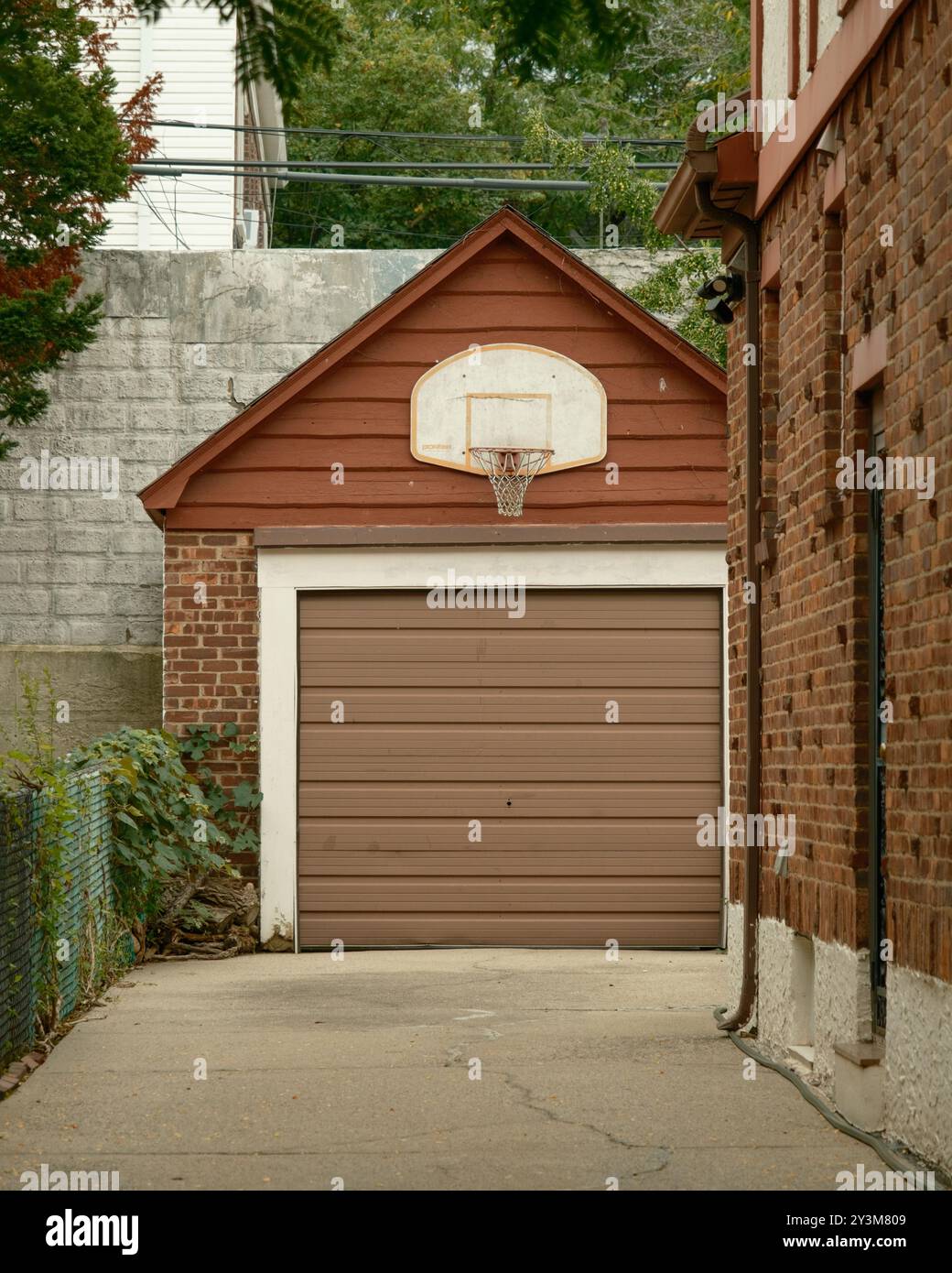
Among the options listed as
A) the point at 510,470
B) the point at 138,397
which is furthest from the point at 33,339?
the point at 510,470

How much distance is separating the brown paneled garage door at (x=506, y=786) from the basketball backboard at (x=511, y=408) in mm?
1367

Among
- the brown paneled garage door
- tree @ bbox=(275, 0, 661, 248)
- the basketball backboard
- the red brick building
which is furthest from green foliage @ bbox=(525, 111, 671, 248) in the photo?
tree @ bbox=(275, 0, 661, 248)

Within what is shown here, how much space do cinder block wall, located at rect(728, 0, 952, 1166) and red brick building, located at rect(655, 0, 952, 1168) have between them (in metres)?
0.02

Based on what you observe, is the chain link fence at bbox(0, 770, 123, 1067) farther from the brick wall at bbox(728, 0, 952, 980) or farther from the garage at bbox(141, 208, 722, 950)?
the brick wall at bbox(728, 0, 952, 980)

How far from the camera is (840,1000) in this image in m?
7.90

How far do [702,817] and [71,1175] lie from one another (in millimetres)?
8258

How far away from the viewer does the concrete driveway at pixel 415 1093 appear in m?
6.71

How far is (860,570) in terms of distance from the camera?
26.0ft

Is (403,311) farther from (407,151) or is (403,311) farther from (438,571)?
(407,151)

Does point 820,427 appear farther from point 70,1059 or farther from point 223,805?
point 223,805

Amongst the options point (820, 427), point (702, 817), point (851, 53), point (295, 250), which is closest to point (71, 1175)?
point (820, 427)

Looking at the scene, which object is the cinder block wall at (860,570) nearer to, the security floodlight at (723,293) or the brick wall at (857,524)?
the brick wall at (857,524)

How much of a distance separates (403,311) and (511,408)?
1.13m

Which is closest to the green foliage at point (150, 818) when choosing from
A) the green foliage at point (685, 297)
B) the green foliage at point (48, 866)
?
the green foliage at point (48, 866)
